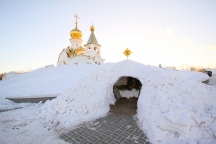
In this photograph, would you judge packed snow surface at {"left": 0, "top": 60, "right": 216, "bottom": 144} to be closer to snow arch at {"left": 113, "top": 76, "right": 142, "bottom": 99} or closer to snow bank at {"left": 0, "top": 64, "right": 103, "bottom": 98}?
snow arch at {"left": 113, "top": 76, "right": 142, "bottom": 99}

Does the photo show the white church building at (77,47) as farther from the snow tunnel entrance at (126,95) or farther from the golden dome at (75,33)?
the snow tunnel entrance at (126,95)

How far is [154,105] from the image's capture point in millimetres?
5480

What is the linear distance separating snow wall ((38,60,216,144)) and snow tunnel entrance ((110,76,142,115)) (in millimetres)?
621

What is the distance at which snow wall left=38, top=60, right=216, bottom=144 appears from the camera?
4406mm

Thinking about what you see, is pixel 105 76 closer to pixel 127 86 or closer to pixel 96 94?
pixel 96 94

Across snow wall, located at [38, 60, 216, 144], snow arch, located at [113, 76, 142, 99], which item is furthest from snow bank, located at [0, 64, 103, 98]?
snow arch, located at [113, 76, 142, 99]

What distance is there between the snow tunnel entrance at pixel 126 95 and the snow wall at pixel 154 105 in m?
0.62

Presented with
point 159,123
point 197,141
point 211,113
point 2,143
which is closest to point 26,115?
point 2,143

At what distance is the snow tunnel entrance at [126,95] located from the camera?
7366 millimetres

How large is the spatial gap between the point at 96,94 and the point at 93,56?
56.3 feet

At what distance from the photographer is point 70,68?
16.7 meters

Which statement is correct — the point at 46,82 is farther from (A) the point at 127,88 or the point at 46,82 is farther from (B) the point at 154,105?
(B) the point at 154,105

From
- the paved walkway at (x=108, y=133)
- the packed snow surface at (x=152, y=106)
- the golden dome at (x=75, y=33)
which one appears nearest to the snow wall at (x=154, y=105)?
the packed snow surface at (x=152, y=106)

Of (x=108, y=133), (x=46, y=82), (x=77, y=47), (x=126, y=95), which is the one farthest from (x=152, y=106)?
(x=77, y=47)
